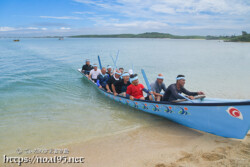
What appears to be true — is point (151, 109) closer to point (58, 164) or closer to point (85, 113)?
point (85, 113)

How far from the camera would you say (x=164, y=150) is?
4.88m

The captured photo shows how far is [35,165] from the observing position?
177 inches

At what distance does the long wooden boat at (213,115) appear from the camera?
4512 millimetres

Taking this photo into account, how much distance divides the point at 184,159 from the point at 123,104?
4281mm

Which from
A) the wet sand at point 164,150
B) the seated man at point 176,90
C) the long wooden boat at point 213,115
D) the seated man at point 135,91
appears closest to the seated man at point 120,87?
the seated man at point 135,91

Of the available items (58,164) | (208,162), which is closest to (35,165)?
(58,164)

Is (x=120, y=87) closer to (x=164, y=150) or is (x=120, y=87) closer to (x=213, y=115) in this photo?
(x=164, y=150)

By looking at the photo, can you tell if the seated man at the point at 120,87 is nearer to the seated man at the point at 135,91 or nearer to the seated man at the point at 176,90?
the seated man at the point at 135,91

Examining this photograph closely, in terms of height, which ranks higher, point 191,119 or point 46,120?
point 191,119

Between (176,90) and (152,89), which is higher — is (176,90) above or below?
above

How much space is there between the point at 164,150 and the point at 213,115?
171 centimetres

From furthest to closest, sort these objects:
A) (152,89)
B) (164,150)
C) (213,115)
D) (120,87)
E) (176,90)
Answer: (120,87) → (152,89) → (176,90) → (213,115) → (164,150)

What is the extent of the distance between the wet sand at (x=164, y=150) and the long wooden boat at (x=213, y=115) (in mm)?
265

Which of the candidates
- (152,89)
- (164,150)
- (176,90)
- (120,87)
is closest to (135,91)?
(152,89)
